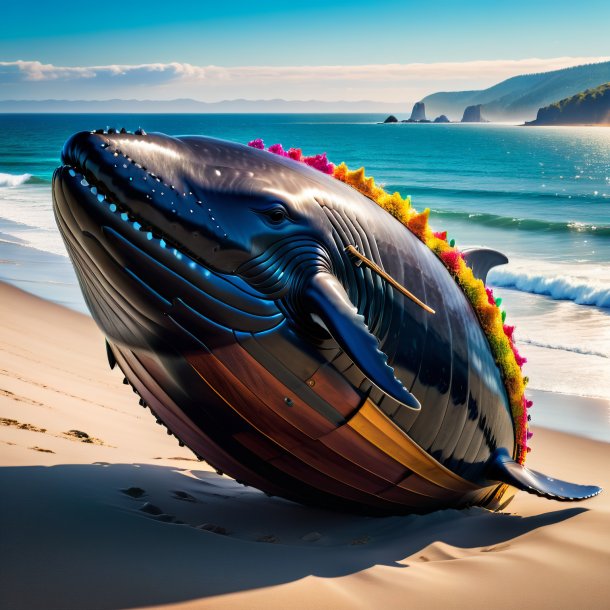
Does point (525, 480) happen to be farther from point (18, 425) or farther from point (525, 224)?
point (525, 224)

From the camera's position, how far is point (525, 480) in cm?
532

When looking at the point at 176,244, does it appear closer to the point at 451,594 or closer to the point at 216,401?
the point at 216,401

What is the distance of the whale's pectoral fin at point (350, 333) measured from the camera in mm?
3631

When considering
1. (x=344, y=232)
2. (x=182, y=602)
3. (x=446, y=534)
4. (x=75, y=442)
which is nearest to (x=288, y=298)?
(x=344, y=232)

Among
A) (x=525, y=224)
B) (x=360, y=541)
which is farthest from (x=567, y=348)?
(x=525, y=224)

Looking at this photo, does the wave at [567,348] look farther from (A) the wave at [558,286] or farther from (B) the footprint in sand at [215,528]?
(B) the footprint in sand at [215,528]

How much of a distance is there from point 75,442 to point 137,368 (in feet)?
6.28

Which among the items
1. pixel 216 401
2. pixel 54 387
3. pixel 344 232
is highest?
pixel 344 232

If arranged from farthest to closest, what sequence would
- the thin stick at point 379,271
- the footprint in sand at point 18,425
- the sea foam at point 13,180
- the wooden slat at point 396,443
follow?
1. the sea foam at point 13,180
2. the footprint in sand at point 18,425
3. the wooden slat at point 396,443
4. the thin stick at point 379,271

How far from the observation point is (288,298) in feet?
13.1

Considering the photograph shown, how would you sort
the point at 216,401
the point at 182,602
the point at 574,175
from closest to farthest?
1. the point at 182,602
2. the point at 216,401
3. the point at 574,175

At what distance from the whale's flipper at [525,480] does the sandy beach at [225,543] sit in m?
0.12

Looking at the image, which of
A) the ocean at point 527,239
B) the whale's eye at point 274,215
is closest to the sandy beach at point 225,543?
the whale's eye at point 274,215

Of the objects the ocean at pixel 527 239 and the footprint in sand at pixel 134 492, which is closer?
the footprint in sand at pixel 134 492
